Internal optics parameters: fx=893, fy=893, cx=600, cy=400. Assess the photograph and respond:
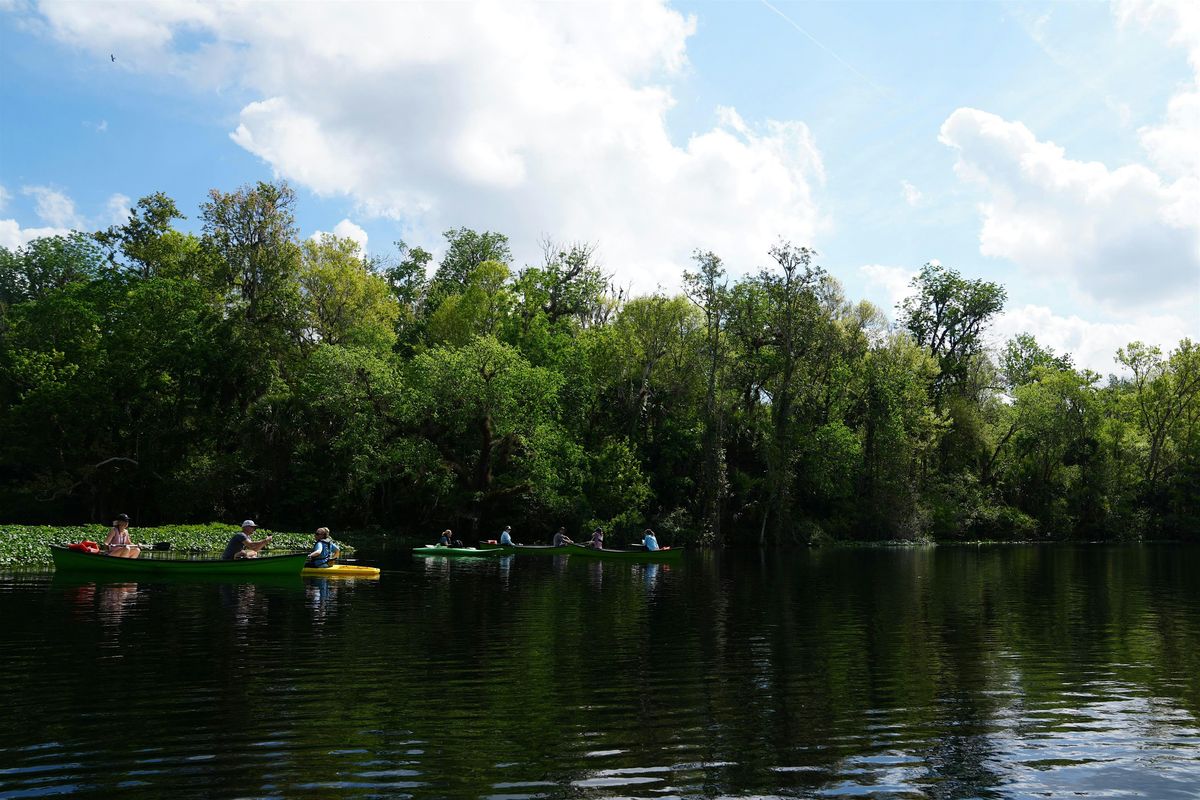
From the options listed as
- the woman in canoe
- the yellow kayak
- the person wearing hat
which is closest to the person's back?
the person wearing hat

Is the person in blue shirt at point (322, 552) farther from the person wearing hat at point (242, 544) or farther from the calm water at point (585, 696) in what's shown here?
the calm water at point (585, 696)

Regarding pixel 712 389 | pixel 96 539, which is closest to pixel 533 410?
pixel 712 389

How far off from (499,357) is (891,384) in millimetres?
29065

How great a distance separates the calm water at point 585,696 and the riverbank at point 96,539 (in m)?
7.75

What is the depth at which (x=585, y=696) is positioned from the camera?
12.0m

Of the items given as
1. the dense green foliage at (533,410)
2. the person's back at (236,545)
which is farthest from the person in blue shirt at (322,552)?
the dense green foliage at (533,410)

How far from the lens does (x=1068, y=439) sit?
70.4 m

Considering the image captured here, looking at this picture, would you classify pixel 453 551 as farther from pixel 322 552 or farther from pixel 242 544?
pixel 242 544

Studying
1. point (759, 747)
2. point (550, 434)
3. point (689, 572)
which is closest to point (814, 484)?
point (550, 434)

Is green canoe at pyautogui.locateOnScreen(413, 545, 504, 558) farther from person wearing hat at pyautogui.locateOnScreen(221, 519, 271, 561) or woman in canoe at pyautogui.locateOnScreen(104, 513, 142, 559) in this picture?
woman in canoe at pyautogui.locateOnScreen(104, 513, 142, 559)

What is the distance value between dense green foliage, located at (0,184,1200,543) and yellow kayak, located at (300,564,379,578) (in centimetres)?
2052

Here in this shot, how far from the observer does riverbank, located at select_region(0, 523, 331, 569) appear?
99.8 feet

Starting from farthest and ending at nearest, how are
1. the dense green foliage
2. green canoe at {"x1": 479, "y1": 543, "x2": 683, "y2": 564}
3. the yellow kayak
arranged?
the dense green foliage, green canoe at {"x1": 479, "y1": 543, "x2": 683, "y2": 564}, the yellow kayak

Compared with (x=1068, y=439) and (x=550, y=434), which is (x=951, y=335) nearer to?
(x=1068, y=439)
